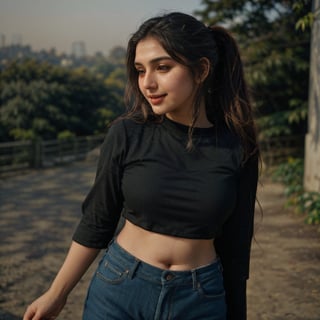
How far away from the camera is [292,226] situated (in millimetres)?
6719

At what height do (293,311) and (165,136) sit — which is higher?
(165,136)

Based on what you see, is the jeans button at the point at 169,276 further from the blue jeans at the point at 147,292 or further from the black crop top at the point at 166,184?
the black crop top at the point at 166,184

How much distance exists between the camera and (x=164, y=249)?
5.00 ft

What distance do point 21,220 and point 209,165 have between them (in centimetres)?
654

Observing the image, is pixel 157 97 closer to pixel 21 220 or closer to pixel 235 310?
pixel 235 310

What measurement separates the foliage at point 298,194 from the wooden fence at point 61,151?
6.20ft

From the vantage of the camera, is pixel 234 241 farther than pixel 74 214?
No

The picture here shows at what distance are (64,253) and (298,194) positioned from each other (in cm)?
452

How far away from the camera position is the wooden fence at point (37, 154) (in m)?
14.2

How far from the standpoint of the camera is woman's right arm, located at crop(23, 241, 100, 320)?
1.54 metres

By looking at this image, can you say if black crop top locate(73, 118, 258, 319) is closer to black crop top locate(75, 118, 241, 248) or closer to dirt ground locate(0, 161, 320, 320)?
black crop top locate(75, 118, 241, 248)

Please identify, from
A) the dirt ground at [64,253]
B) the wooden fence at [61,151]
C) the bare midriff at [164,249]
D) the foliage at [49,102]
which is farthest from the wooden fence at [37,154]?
the bare midriff at [164,249]

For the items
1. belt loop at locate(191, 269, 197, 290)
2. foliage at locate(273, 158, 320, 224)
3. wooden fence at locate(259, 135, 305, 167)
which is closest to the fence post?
wooden fence at locate(259, 135, 305, 167)

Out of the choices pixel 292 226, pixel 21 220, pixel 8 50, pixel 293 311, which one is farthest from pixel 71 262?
pixel 8 50
